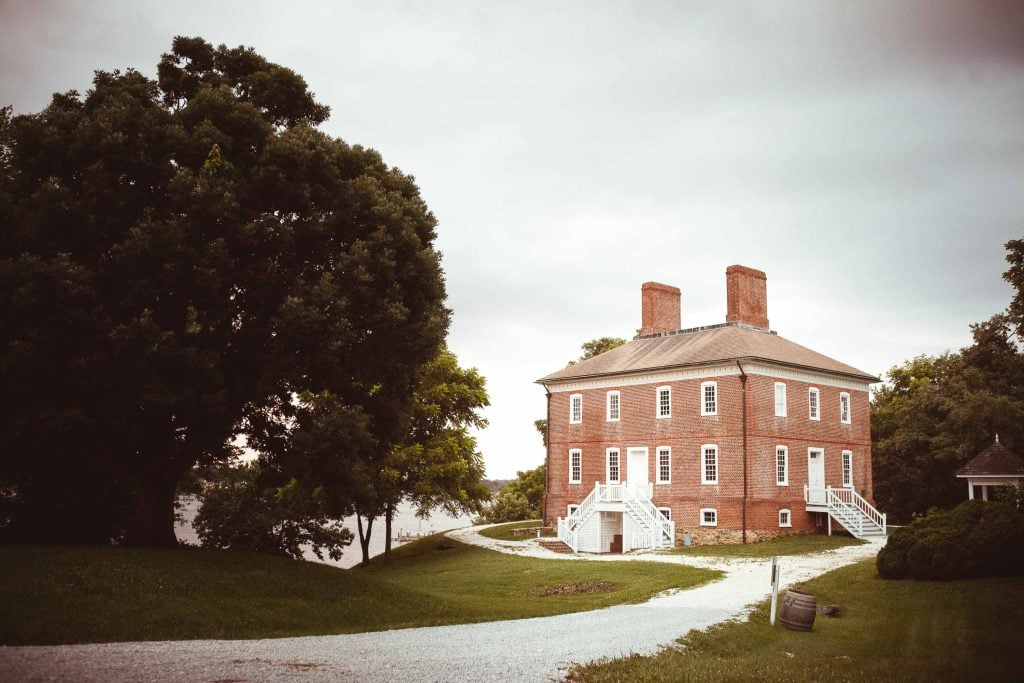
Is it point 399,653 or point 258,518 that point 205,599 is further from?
point 399,653

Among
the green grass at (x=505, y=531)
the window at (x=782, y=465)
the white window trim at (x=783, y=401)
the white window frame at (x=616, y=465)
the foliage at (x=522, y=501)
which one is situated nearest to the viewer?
the window at (x=782, y=465)

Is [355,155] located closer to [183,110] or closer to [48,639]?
[183,110]

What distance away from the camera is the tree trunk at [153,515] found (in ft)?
65.9

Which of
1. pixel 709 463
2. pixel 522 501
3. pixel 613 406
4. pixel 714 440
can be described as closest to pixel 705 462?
pixel 709 463

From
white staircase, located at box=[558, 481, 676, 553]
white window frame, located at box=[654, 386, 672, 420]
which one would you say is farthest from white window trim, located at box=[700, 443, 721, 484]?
white window frame, located at box=[654, 386, 672, 420]

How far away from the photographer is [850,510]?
123 ft

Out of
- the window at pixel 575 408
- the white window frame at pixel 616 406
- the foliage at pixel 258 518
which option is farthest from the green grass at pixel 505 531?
the foliage at pixel 258 518

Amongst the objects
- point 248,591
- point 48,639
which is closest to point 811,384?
point 248,591

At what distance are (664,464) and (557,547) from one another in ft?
20.6

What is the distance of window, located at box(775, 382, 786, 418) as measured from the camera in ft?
124

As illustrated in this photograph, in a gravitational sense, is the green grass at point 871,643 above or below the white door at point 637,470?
below

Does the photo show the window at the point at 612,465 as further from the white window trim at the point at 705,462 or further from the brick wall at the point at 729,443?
the white window trim at the point at 705,462

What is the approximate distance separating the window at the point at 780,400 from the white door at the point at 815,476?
2.61 meters

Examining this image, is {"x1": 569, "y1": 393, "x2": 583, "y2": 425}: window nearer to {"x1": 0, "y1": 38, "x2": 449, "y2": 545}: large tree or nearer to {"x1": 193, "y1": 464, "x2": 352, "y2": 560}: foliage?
{"x1": 193, "y1": 464, "x2": 352, "y2": 560}: foliage
